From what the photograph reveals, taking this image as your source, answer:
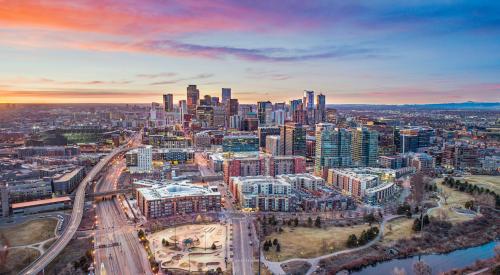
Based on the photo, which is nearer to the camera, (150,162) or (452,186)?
(452,186)

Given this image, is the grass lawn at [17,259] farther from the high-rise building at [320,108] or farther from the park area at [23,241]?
the high-rise building at [320,108]

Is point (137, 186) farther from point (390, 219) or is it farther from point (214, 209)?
point (390, 219)

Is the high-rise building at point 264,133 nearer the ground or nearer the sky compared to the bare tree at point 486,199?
nearer the sky

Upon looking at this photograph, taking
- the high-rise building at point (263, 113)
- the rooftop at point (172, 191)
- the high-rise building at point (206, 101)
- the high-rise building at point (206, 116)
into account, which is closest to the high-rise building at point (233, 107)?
the high-rise building at point (206, 116)

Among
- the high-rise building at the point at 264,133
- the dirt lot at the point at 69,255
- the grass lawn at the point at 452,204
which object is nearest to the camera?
the dirt lot at the point at 69,255

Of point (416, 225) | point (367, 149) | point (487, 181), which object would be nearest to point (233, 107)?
point (367, 149)

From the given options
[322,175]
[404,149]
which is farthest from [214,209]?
[404,149]

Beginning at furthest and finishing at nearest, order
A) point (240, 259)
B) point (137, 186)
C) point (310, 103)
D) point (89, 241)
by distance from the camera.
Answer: point (310, 103), point (137, 186), point (89, 241), point (240, 259)

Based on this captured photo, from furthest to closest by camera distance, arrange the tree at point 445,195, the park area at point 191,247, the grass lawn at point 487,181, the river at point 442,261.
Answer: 1. the grass lawn at point 487,181
2. the tree at point 445,195
3. the river at point 442,261
4. the park area at point 191,247
